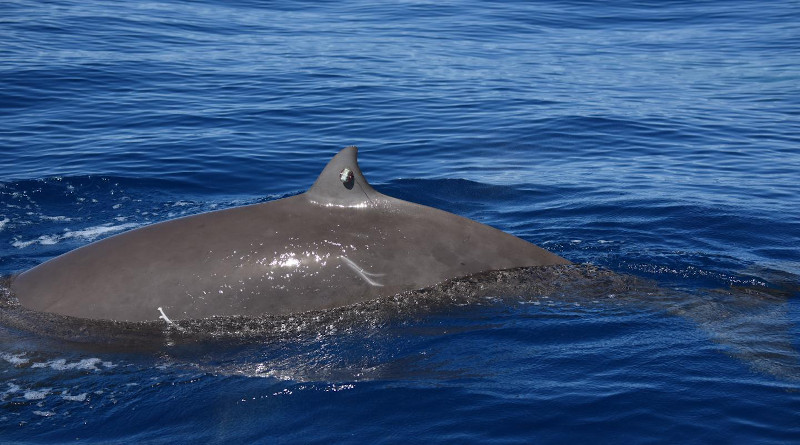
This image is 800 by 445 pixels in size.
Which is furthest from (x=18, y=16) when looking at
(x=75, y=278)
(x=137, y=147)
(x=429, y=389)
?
(x=429, y=389)

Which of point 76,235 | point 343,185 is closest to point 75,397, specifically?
point 343,185

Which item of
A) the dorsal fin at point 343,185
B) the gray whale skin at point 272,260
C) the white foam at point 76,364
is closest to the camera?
the white foam at point 76,364

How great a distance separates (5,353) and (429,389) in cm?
379

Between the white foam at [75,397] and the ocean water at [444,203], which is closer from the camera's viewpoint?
the ocean water at [444,203]

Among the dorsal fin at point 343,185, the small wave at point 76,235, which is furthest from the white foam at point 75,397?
the small wave at point 76,235

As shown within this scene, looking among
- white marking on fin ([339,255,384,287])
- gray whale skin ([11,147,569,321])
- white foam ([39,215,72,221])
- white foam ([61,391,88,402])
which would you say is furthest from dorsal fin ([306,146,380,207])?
white foam ([39,215,72,221])

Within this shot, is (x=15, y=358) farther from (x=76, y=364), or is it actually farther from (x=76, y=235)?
(x=76, y=235)

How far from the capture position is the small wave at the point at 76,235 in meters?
11.8

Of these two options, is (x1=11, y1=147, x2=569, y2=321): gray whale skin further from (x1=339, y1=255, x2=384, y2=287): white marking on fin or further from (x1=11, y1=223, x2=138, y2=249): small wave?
(x1=11, y1=223, x2=138, y2=249): small wave

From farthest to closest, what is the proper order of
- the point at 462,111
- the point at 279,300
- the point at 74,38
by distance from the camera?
1. the point at 74,38
2. the point at 462,111
3. the point at 279,300

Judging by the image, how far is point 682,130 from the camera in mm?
20469

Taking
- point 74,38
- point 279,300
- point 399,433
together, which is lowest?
point 399,433

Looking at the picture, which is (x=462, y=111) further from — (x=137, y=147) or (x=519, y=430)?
(x=519, y=430)

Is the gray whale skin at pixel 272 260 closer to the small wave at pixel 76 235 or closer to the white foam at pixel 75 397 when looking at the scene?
the white foam at pixel 75 397
